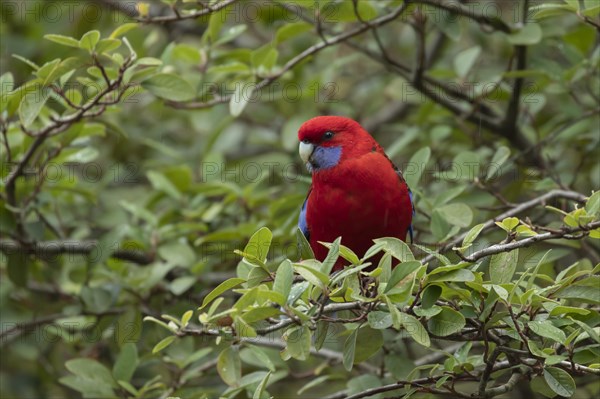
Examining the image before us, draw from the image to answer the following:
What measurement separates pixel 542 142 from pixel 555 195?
0.81 m

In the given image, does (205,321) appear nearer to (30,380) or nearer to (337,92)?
(30,380)

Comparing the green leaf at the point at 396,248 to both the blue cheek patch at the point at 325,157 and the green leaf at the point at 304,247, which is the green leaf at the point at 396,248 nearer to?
the green leaf at the point at 304,247

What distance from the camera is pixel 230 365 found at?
8.50 feet

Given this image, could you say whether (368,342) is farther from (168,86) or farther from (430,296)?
(168,86)

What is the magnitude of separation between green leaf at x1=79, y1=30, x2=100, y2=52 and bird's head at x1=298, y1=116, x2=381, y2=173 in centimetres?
109

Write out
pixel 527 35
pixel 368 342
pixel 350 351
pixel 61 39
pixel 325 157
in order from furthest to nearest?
1. pixel 527 35
2. pixel 325 157
3. pixel 61 39
4. pixel 368 342
5. pixel 350 351

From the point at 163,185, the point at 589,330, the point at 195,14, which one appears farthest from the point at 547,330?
the point at 163,185

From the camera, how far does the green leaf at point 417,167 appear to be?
366 centimetres

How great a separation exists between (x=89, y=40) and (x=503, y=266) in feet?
6.02

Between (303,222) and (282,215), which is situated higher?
(303,222)

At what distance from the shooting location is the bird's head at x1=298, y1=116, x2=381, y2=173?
149 inches

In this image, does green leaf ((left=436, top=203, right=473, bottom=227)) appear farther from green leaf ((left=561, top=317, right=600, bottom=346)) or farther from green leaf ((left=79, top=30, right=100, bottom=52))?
green leaf ((left=79, top=30, right=100, bottom=52))

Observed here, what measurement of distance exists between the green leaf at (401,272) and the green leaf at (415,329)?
122mm

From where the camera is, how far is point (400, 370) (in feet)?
10.9
